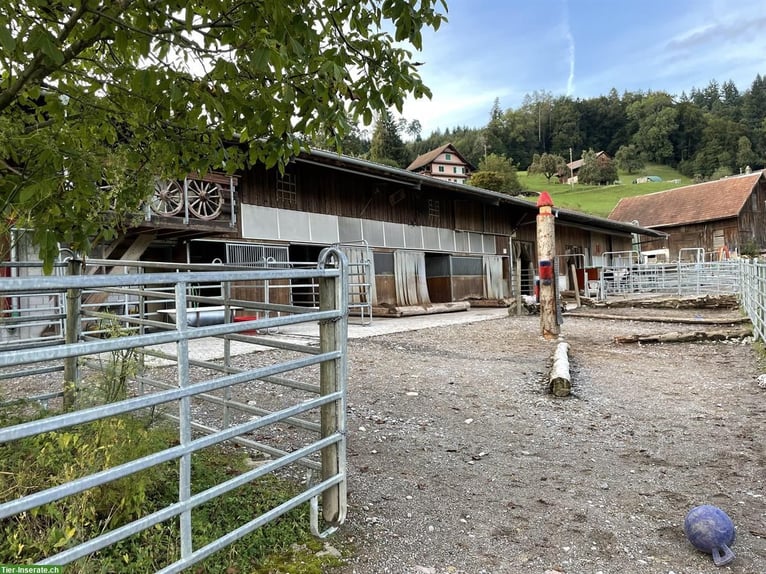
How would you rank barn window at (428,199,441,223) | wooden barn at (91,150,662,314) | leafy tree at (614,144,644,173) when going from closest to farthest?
wooden barn at (91,150,662,314)
barn window at (428,199,441,223)
leafy tree at (614,144,644,173)

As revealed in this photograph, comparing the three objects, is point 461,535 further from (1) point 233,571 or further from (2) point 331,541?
(1) point 233,571

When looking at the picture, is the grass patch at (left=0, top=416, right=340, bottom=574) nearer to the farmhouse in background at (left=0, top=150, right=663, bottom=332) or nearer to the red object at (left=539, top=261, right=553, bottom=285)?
the farmhouse in background at (left=0, top=150, right=663, bottom=332)

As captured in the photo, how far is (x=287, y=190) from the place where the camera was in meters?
13.5

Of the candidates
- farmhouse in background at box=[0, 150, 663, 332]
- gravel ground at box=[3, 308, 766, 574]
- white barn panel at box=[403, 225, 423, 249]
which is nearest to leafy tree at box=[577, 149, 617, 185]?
farmhouse in background at box=[0, 150, 663, 332]

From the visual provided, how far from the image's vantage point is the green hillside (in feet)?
199

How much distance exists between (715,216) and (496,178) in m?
18.9

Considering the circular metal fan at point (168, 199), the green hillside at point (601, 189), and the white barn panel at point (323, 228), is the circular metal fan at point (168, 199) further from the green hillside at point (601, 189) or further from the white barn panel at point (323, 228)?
the green hillside at point (601, 189)

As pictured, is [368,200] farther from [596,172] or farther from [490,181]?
[596,172]

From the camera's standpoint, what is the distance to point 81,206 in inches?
103

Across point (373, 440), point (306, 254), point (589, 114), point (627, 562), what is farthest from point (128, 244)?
point (589, 114)

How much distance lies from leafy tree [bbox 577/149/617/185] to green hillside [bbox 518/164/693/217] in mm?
2106

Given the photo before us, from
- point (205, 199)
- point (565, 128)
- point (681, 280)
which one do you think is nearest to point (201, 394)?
point (205, 199)

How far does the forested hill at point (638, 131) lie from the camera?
3194 inches

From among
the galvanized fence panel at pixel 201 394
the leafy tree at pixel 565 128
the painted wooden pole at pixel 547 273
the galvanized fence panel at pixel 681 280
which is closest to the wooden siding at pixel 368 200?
the galvanized fence panel at pixel 681 280
